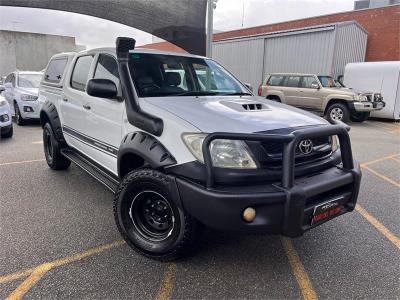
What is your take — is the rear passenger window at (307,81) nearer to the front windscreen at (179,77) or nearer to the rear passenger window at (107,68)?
the front windscreen at (179,77)

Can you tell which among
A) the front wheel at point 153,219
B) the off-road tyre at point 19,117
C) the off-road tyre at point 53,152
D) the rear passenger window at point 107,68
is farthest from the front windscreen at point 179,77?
the off-road tyre at point 19,117

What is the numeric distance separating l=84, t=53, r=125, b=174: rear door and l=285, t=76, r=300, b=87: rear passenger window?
1074 centimetres

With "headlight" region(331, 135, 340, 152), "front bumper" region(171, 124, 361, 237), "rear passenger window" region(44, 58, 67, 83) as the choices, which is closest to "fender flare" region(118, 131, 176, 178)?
"front bumper" region(171, 124, 361, 237)

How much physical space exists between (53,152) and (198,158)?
3631 millimetres

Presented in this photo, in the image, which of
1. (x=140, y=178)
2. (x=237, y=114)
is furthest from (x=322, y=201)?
(x=140, y=178)

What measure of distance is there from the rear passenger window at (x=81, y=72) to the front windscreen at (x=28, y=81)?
7225mm

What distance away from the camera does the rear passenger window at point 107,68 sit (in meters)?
3.60

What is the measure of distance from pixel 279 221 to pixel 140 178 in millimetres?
1167

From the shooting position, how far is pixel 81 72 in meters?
4.42

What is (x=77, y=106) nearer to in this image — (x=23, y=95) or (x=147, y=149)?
(x=147, y=149)

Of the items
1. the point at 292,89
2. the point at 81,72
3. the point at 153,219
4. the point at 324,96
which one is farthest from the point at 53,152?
the point at 292,89

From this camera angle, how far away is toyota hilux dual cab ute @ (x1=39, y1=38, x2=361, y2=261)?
7.80 ft

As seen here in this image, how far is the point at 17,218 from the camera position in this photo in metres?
3.70

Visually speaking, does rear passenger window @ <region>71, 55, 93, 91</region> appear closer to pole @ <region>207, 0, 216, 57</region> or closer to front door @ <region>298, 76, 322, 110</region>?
pole @ <region>207, 0, 216, 57</region>
